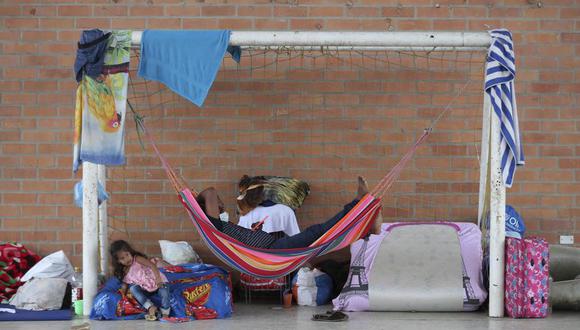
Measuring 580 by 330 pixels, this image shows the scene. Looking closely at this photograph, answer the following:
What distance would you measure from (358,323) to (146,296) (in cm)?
149

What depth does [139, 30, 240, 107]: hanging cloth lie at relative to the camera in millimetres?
5953

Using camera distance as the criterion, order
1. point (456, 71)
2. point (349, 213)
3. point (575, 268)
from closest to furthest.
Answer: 1. point (349, 213)
2. point (575, 268)
3. point (456, 71)

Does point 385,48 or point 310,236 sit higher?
point 385,48

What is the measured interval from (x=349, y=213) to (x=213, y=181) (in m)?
1.65

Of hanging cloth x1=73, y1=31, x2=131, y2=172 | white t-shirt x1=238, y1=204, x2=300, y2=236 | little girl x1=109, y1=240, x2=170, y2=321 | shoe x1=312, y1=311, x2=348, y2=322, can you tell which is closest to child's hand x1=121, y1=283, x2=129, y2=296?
little girl x1=109, y1=240, x2=170, y2=321

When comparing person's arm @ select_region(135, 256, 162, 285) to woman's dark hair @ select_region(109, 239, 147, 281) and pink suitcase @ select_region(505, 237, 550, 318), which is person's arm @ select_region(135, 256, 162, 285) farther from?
pink suitcase @ select_region(505, 237, 550, 318)

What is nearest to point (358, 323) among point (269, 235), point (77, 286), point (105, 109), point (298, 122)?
point (269, 235)

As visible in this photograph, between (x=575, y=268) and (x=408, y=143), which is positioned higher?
(x=408, y=143)

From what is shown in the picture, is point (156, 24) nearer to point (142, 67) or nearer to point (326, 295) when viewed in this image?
point (142, 67)

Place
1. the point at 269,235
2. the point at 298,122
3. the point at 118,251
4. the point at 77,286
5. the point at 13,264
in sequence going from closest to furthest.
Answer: the point at 118,251
the point at 269,235
the point at 77,286
the point at 13,264
the point at 298,122

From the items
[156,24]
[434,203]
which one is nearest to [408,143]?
[434,203]

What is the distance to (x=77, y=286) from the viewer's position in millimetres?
6461

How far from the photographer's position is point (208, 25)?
7133 millimetres

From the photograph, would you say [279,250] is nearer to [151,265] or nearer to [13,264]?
[151,265]
